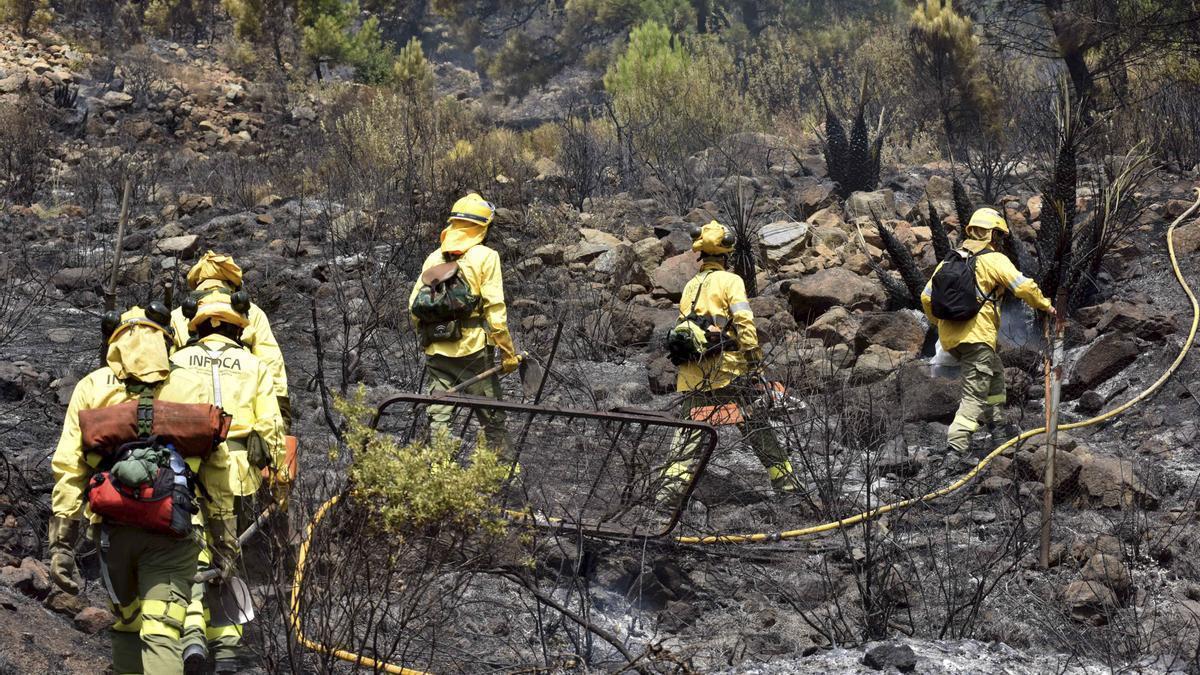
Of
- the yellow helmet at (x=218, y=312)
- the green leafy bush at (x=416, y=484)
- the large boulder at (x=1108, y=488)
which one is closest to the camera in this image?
the green leafy bush at (x=416, y=484)

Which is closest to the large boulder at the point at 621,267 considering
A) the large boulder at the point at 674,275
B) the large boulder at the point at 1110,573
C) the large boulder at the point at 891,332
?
the large boulder at the point at 674,275

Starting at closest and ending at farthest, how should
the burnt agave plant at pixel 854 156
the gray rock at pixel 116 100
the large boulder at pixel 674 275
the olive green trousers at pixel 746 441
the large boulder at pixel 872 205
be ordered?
1. the olive green trousers at pixel 746 441
2. the large boulder at pixel 674 275
3. the large boulder at pixel 872 205
4. the burnt agave plant at pixel 854 156
5. the gray rock at pixel 116 100

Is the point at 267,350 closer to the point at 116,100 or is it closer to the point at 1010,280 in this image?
the point at 1010,280

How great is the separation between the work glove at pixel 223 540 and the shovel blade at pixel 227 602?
6 centimetres

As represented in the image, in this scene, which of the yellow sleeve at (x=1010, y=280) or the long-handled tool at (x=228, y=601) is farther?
the yellow sleeve at (x=1010, y=280)

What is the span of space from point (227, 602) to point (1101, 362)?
594 centimetres

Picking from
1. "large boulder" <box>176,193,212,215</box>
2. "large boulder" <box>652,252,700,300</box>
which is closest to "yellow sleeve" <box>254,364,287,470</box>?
"large boulder" <box>652,252,700,300</box>

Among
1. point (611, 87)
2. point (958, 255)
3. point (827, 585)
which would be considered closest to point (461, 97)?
point (611, 87)

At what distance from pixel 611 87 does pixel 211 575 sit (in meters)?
23.4

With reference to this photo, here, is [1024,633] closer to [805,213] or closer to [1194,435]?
[1194,435]

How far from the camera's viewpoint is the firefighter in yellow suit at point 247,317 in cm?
551

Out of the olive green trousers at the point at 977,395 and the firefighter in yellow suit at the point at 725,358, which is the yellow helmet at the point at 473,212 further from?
the olive green trousers at the point at 977,395

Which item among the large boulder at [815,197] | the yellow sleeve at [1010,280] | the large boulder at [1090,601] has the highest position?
the large boulder at [815,197]

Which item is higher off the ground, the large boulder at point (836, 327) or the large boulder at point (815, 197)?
the large boulder at point (815, 197)
